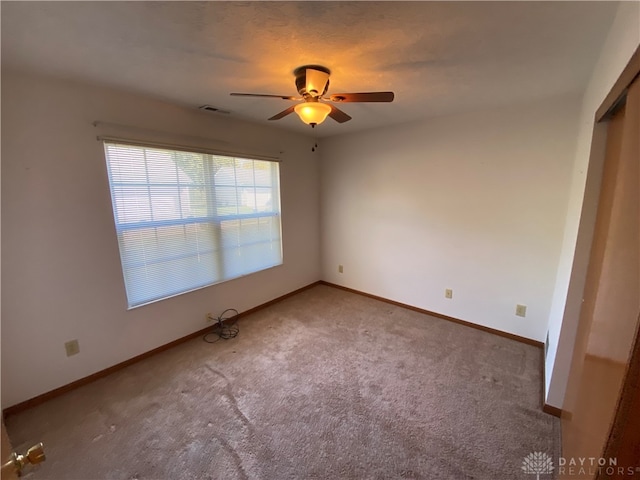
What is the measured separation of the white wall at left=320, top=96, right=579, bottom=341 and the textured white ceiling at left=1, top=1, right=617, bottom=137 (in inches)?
19.7

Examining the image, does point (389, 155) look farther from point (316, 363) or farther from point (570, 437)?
point (570, 437)

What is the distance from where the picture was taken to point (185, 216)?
8.54 feet

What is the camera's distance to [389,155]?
3.31 metres

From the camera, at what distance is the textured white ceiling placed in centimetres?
119

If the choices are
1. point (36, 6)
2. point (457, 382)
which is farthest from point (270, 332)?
point (36, 6)

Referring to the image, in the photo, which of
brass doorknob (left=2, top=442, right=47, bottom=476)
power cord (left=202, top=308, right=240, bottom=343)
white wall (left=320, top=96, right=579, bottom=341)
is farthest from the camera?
power cord (left=202, top=308, right=240, bottom=343)

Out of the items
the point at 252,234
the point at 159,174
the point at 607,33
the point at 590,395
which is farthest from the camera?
the point at 252,234

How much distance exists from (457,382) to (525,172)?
1944mm

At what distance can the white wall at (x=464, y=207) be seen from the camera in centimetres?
243

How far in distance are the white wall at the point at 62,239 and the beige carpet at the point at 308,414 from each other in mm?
269

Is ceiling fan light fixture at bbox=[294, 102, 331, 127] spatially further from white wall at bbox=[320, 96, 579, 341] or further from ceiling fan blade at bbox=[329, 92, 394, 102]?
white wall at bbox=[320, 96, 579, 341]

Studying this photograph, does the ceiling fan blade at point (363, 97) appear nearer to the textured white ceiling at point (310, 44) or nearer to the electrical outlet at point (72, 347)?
the textured white ceiling at point (310, 44)

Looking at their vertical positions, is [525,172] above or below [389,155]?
below

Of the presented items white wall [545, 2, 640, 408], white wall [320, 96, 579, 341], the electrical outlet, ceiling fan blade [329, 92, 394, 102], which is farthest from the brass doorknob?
white wall [320, 96, 579, 341]
